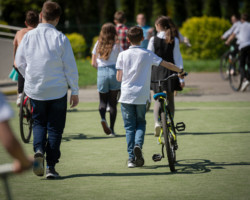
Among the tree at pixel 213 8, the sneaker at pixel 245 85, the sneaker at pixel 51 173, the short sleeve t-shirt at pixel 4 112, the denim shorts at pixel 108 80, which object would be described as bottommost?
the sneaker at pixel 51 173

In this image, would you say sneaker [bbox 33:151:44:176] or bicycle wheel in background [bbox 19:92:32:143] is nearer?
sneaker [bbox 33:151:44:176]

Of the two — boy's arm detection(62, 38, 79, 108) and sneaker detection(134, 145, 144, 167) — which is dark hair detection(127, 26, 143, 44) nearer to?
boy's arm detection(62, 38, 79, 108)

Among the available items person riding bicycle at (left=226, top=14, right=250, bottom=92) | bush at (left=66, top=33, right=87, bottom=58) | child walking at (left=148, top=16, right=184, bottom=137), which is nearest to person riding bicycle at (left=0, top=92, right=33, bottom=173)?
child walking at (left=148, top=16, right=184, bottom=137)

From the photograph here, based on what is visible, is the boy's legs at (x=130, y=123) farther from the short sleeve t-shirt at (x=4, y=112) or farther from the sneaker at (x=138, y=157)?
the short sleeve t-shirt at (x=4, y=112)

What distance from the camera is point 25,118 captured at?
322 inches

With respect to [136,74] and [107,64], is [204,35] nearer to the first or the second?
[107,64]

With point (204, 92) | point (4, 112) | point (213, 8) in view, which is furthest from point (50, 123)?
point (213, 8)

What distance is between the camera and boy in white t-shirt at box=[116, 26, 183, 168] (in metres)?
6.28

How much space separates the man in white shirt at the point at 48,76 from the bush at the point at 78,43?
20.3m

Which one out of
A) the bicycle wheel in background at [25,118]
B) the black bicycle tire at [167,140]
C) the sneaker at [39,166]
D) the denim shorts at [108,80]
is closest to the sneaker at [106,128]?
the denim shorts at [108,80]

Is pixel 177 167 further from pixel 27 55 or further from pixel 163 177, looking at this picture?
pixel 27 55

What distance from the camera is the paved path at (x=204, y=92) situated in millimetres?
13219

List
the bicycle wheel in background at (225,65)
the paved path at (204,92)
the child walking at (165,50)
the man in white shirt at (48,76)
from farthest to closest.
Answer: the bicycle wheel in background at (225,65) < the paved path at (204,92) < the child walking at (165,50) < the man in white shirt at (48,76)

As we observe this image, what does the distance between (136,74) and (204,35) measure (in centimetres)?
1817
